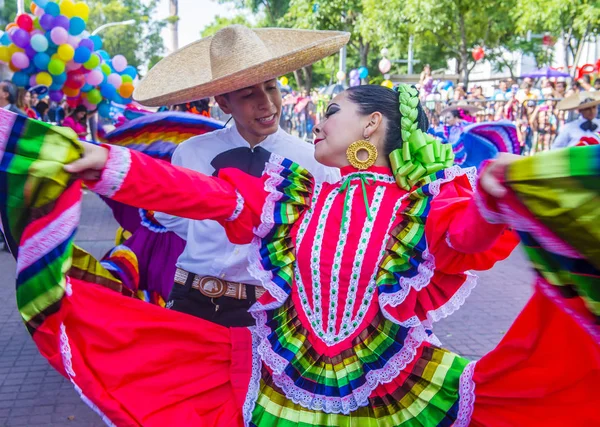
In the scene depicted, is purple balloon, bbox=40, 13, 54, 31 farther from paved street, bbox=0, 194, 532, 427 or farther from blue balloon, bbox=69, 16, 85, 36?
paved street, bbox=0, 194, 532, 427

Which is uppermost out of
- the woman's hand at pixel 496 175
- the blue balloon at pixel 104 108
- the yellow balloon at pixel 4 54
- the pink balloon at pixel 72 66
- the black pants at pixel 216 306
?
the yellow balloon at pixel 4 54

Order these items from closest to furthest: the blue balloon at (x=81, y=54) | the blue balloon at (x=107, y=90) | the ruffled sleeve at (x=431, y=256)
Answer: the ruffled sleeve at (x=431, y=256), the blue balloon at (x=81, y=54), the blue balloon at (x=107, y=90)

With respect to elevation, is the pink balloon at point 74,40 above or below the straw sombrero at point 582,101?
above

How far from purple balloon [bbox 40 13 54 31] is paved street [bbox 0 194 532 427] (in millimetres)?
2530

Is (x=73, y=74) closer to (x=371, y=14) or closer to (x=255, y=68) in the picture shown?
(x=255, y=68)

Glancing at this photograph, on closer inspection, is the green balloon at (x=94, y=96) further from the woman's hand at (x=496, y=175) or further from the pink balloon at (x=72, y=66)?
the woman's hand at (x=496, y=175)

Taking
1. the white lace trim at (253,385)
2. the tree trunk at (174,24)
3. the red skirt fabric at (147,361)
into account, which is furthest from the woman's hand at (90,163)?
the tree trunk at (174,24)

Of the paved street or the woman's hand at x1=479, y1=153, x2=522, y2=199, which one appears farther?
the paved street

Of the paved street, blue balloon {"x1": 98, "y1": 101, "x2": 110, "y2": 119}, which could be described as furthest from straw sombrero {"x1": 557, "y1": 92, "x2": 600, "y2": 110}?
blue balloon {"x1": 98, "y1": 101, "x2": 110, "y2": 119}

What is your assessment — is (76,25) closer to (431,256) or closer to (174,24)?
(431,256)

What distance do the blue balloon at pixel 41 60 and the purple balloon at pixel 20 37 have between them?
209mm

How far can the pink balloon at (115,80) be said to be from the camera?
8957 millimetres

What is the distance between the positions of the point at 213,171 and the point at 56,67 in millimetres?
5765

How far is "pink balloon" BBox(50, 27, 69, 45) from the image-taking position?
789 cm
